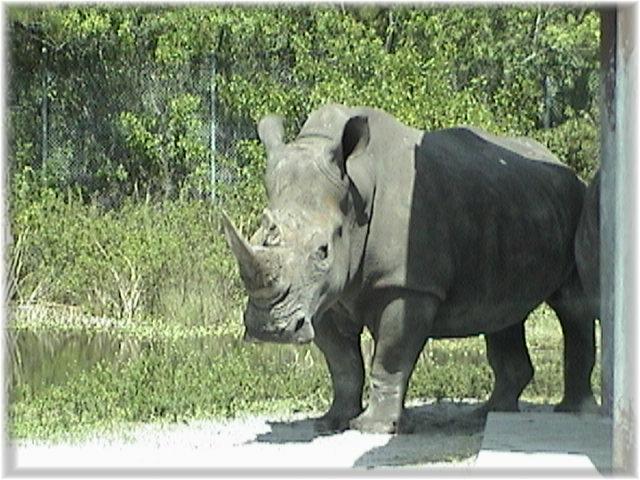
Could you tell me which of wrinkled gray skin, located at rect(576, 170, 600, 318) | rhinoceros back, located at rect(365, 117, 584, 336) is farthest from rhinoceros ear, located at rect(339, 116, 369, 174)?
wrinkled gray skin, located at rect(576, 170, 600, 318)

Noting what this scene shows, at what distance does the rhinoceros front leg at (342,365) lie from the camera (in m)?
7.98

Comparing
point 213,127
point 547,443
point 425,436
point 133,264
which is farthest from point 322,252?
point 213,127

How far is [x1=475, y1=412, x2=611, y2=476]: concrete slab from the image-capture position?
20.0ft

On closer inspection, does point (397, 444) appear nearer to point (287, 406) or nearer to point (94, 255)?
point (287, 406)

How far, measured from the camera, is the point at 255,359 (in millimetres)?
11789

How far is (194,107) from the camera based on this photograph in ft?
54.3

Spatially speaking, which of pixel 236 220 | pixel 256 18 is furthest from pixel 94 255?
pixel 256 18

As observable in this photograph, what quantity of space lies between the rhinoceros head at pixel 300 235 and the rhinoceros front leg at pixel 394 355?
427 millimetres

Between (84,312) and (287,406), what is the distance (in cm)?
617

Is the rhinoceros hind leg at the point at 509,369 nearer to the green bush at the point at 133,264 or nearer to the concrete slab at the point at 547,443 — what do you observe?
the concrete slab at the point at 547,443

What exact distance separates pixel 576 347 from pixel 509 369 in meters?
0.42

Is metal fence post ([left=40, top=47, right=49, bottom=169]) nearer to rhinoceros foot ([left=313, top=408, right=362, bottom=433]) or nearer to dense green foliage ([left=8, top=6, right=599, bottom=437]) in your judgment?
dense green foliage ([left=8, top=6, right=599, bottom=437])

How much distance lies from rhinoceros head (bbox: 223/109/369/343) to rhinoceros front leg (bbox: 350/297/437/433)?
427 mm

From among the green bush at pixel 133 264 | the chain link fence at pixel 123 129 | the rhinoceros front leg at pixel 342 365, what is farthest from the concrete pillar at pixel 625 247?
the chain link fence at pixel 123 129
